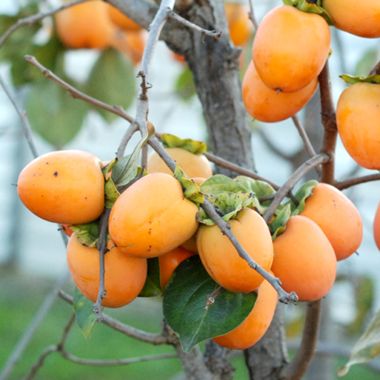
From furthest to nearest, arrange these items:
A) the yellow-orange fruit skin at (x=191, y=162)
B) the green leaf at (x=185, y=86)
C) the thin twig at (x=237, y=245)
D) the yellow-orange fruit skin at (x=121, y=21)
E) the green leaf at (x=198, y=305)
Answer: the green leaf at (x=185, y=86) < the yellow-orange fruit skin at (x=121, y=21) < the yellow-orange fruit skin at (x=191, y=162) < the green leaf at (x=198, y=305) < the thin twig at (x=237, y=245)

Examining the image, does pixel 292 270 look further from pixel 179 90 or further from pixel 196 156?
pixel 179 90

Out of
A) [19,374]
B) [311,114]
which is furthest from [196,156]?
[19,374]

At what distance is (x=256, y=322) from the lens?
0.62 metres

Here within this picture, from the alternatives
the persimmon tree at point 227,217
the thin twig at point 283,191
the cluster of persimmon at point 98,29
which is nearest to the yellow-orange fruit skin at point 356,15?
the persimmon tree at point 227,217

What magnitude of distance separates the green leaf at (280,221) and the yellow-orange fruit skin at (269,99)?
0.26ft

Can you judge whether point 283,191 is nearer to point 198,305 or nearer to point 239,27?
point 198,305

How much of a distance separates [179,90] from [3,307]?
8.48 ft

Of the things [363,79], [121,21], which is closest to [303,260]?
[363,79]

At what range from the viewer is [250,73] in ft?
2.24

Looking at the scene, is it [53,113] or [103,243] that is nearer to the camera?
[103,243]

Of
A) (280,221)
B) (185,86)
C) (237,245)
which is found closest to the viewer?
(237,245)

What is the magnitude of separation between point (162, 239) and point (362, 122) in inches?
6.7

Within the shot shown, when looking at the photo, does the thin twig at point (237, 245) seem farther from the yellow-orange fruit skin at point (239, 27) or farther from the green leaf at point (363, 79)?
the yellow-orange fruit skin at point (239, 27)

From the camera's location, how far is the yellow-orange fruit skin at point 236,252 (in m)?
0.56
